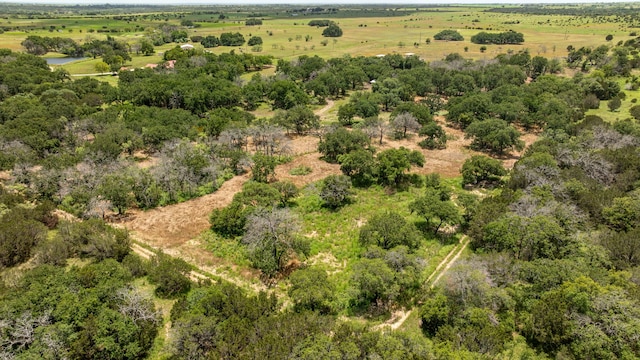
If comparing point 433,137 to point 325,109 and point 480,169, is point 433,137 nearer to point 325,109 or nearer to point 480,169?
point 480,169

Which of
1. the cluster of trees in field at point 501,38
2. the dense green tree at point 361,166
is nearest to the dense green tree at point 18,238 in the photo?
the dense green tree at point 361,166

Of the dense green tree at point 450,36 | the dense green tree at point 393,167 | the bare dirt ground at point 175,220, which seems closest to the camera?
the bare dirt ground at point 175,220

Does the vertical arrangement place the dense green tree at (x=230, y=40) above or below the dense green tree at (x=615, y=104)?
above

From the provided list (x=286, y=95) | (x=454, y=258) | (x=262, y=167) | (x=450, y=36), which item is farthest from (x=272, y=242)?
(x=450, y=36)

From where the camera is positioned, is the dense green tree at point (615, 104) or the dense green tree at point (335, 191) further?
the dense green tree at point (615, 104)

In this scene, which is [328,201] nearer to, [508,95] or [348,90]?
[508,95]

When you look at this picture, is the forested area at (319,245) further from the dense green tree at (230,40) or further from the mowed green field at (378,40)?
the dense green tree at (230,40)
